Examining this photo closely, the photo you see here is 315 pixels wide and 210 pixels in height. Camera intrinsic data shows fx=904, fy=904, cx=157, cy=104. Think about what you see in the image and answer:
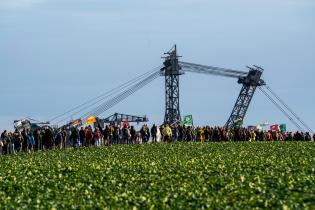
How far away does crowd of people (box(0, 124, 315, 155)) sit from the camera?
203ft

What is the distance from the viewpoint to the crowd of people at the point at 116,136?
6188cm

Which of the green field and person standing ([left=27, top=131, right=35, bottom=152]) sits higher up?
person standing ([left=27, top=131, right=35, bottom=152])

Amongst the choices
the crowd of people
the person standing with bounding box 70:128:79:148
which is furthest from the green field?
the person standing with bounding box 70:128:79:148

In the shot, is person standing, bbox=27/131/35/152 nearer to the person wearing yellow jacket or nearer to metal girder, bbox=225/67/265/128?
the person wearing yellow jacket

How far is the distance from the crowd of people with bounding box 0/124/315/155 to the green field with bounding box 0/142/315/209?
2.90m

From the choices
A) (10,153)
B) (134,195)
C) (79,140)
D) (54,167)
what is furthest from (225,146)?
(134,195)

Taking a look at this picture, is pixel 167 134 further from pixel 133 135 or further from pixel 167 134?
pixel 133 135

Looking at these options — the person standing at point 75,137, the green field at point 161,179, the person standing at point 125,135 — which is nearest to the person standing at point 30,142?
the green field at point 161,179

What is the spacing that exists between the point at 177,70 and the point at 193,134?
160ft

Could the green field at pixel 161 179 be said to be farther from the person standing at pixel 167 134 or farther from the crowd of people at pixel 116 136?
the person standing at pixel 167 134

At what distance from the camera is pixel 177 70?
124062 millimetres

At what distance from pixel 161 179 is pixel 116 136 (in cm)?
2871

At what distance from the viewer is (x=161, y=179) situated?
4056 centimetres

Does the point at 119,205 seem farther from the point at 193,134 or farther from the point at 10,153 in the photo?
the point at 193,134
